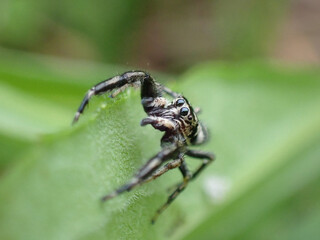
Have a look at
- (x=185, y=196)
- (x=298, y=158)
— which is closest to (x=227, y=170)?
(x=185, y=196)

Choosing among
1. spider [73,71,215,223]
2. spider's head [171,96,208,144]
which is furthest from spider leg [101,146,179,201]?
spider's head [171,96,208,144]

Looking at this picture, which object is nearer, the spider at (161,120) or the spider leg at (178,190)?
the spider at (161,120)

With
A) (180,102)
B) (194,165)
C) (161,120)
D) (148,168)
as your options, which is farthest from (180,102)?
(194,165)

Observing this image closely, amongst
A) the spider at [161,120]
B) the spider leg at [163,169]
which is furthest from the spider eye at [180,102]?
the spider leg at [163,169]

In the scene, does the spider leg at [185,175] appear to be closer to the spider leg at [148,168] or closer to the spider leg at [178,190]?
the spider leg at [178,190]

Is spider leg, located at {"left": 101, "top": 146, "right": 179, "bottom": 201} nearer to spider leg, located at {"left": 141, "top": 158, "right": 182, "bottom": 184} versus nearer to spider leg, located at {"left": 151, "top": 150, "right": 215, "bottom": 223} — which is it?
spider leg, located at {"left": 141, "top": 158, "right": 182, "bottom": 184}

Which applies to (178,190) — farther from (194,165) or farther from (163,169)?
(194,165)

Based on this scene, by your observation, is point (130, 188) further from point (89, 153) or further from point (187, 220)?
point (187, 220)
